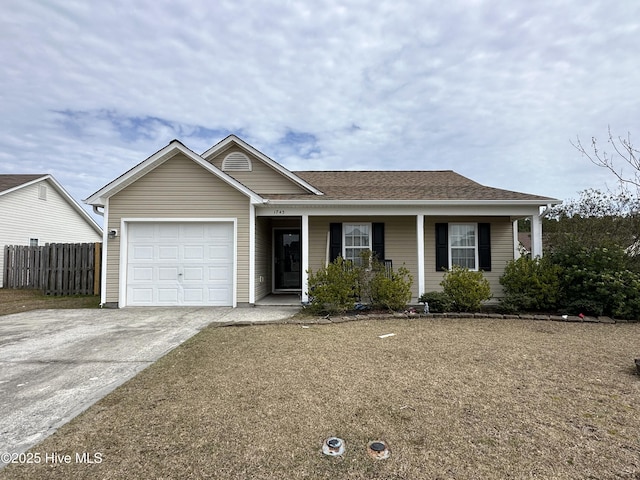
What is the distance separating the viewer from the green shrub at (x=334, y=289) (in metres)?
8.06

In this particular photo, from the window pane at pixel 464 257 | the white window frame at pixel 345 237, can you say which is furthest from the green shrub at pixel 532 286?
the white window frame at pixel 345 237

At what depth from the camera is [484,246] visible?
10539mm

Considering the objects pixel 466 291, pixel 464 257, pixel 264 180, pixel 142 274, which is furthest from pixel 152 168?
pixel 464 257

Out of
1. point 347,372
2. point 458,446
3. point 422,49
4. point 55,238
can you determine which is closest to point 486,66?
point 422,49

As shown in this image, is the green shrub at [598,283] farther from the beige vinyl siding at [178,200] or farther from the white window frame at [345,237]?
the beige vinyl siding at [178,200]

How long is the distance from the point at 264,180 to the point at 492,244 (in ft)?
25.3

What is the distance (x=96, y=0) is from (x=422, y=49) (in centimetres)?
846

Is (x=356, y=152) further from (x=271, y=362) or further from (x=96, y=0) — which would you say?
(x=271, y=362)

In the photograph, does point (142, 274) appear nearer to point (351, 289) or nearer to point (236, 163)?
point (236, 163)

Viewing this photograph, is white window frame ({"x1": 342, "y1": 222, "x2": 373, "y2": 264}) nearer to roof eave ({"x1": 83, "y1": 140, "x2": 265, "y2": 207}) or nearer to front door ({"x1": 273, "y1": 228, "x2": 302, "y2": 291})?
front door ({"x1": 273, "y1": 228, "x2": 302, "y2": 291})

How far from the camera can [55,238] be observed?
1809 cm

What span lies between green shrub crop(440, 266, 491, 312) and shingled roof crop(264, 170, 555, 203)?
229cm

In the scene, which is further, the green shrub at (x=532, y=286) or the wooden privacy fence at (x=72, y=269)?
the wooden privacy fence at (x=72, y=269)

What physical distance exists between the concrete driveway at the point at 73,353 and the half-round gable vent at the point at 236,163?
488cm
